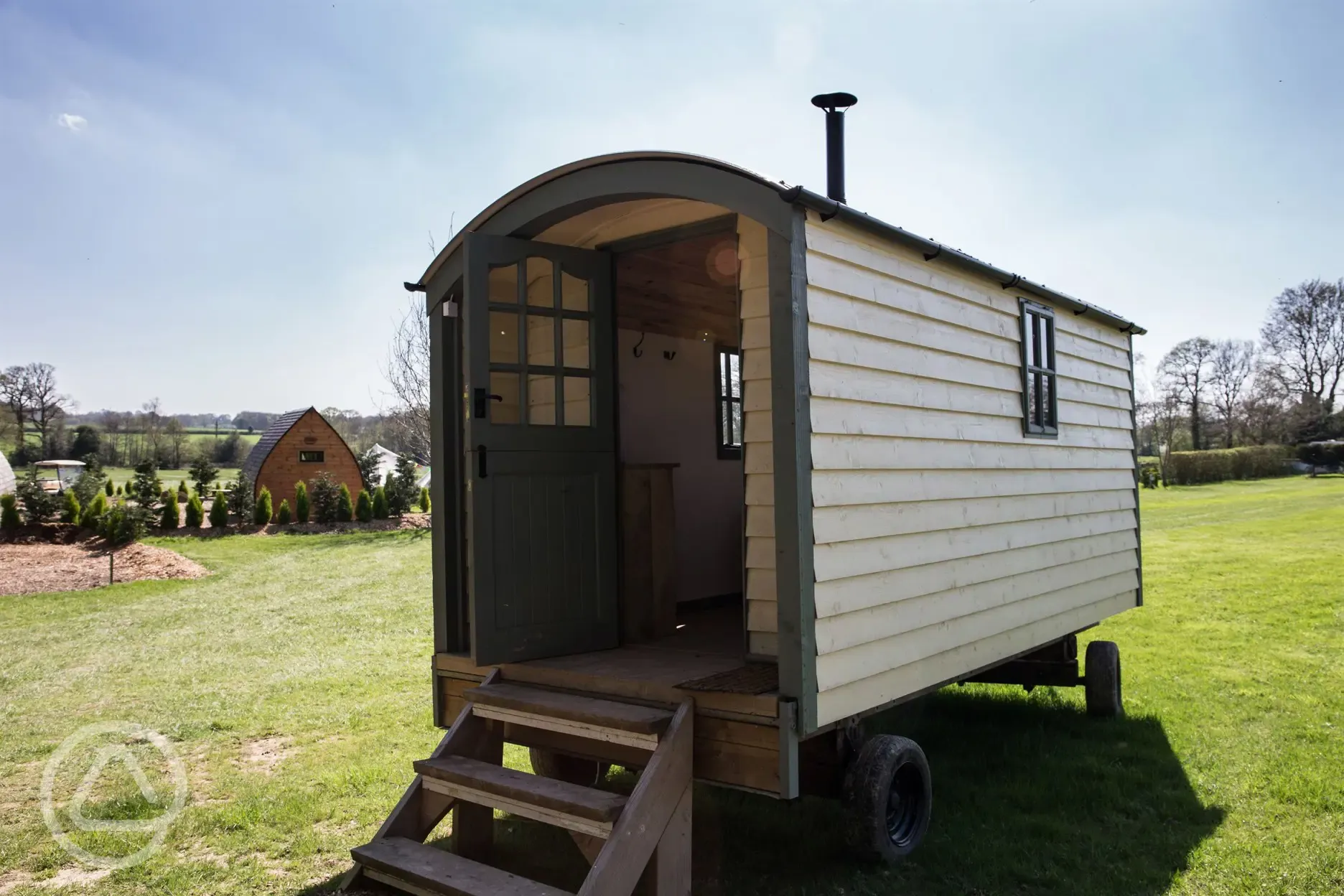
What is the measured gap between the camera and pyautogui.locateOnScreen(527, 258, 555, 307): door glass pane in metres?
4.08

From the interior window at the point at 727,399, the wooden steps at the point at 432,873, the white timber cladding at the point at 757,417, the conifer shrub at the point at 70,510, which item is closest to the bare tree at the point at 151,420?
the conifer shrub at the point at 70,510

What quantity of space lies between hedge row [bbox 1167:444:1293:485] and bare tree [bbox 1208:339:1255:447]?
9.61 meters

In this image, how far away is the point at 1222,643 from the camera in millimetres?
7922

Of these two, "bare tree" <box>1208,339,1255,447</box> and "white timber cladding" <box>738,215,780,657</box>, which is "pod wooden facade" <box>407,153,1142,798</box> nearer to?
"white timber cladding" <box>738,215,780,657</box>

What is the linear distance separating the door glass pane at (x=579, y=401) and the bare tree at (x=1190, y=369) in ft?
147

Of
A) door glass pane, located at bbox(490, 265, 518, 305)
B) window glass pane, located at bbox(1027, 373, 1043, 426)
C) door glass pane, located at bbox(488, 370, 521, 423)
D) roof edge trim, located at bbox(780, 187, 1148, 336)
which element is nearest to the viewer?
roof edge trim, located at bbox(780, 187, 1148, 336)

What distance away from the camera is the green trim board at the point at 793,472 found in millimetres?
2953

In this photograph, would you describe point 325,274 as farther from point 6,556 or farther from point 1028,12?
point 1028,12

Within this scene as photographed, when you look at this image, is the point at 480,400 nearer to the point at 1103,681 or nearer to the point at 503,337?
the point at 503,337

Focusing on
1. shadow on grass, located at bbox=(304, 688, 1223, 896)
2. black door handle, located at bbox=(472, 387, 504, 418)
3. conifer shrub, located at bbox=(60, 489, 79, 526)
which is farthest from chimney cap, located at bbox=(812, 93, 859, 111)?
conifer shrub, located at bbox=(60, 489, 79, 526)

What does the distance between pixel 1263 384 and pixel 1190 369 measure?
3.16 metres

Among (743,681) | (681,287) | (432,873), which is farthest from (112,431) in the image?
(743,681)

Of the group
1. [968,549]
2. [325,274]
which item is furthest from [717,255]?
[325,274]

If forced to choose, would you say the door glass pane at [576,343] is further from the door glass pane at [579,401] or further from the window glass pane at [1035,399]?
the window glass pane at [1035,399]
